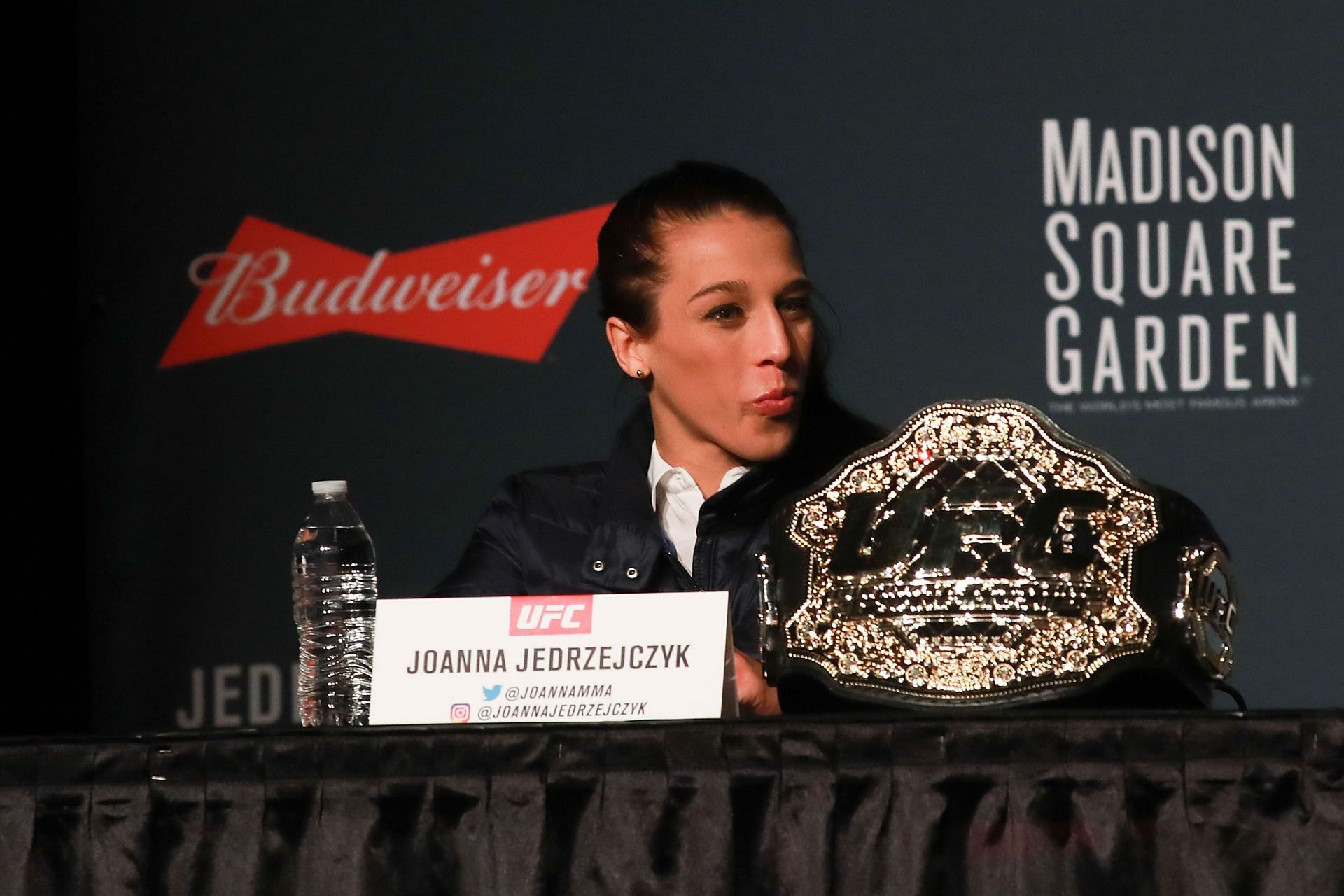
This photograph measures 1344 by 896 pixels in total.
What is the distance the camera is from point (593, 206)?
2.50m

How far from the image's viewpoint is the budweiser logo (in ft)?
8.24

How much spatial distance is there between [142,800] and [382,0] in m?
1.79

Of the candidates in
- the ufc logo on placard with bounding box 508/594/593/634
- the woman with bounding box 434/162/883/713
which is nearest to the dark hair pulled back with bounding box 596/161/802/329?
the woman with bounding box 434/162/883/713

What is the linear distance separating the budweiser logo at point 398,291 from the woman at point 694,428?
566 mm

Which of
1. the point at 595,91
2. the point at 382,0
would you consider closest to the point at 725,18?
the point at 595,91

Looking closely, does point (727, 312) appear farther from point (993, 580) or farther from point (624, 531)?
point (993, 580)

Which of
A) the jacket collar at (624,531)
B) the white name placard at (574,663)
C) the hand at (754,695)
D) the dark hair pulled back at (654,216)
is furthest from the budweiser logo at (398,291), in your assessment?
the white name placard at (574,663)

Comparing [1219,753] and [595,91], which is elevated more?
[595,91]

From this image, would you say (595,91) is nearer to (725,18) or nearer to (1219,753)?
(725,18)

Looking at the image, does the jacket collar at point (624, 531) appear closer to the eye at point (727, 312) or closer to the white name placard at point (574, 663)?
the eye at point (727, 312)

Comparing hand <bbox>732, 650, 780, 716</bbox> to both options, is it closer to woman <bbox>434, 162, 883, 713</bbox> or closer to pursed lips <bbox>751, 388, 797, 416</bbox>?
woman <bbox>434, 162, 883, 713</bbox>

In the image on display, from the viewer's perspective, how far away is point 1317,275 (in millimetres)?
2365

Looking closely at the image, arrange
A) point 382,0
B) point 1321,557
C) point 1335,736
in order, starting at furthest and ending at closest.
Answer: point 382,0, point 1321,557, point 1335,736

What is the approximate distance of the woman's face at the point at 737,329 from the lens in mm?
1857
